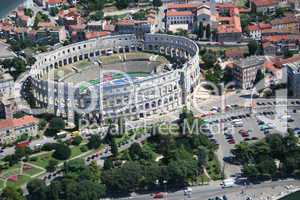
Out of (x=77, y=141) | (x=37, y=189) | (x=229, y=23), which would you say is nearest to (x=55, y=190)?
(x=37, y=189)

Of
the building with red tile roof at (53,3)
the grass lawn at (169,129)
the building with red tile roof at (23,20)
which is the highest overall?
the building with red tile roof at (53,3)

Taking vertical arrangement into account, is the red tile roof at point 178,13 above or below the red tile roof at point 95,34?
above

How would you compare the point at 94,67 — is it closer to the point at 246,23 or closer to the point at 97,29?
the point at 97,29

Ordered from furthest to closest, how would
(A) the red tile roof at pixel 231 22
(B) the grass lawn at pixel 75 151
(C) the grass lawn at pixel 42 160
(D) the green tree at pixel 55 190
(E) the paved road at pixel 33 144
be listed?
(A) the red tile roof at pixel 231 22 → (E) the paved road at pixel 33 144 → (B) the grass lawn at pixel 75 151 → (C) the grass lawn at pixel 42 160 → (D) the green tree at pixel 55 190

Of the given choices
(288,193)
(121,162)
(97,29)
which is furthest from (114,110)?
(97,29)

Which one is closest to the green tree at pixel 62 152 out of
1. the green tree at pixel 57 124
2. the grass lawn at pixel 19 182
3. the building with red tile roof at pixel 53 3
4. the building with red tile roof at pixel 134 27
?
the grass lawn at pixel 19 182

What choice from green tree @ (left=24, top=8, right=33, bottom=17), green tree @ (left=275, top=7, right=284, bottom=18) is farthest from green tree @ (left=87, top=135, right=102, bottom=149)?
green tree @ (left=24, top=8, right=33, bottom=17)

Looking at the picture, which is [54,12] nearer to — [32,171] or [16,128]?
[16,128]

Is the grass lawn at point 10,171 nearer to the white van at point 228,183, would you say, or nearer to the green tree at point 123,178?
the green tree at point 123,178
